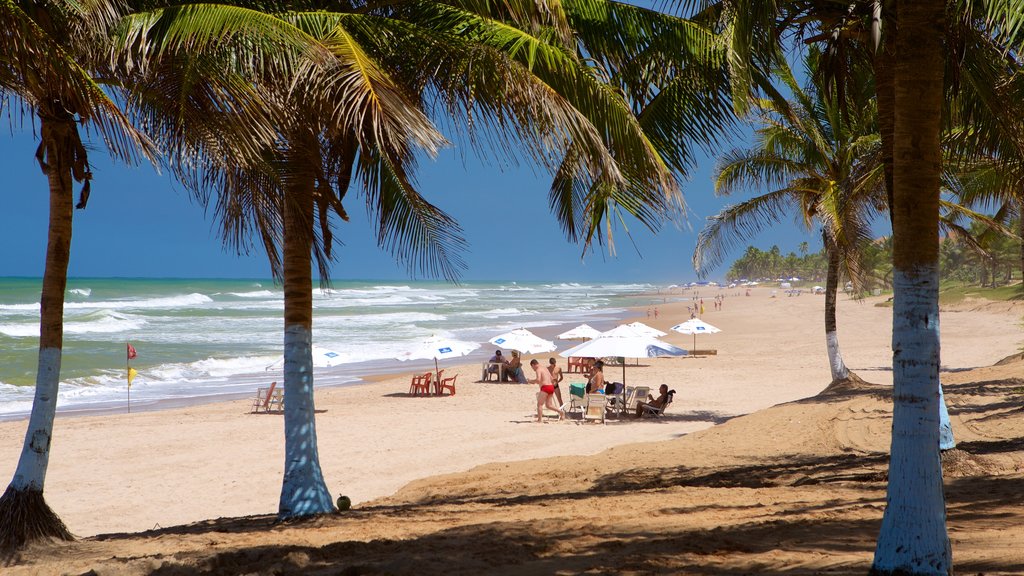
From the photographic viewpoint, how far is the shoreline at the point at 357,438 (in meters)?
9.02

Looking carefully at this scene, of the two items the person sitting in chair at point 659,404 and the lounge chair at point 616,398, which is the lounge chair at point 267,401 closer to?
the lounge chair at point 616,398

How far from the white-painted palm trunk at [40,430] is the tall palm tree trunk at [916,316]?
532 centimetres

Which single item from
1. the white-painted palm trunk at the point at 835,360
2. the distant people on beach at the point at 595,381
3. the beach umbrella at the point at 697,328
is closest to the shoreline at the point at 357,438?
the beach umbrella at the point at 697,328

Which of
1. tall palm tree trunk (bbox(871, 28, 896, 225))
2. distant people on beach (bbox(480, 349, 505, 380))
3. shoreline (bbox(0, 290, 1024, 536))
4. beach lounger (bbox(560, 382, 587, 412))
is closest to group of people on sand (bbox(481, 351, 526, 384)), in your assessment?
distant people on beach (bbox(480, 349, 505, 380))

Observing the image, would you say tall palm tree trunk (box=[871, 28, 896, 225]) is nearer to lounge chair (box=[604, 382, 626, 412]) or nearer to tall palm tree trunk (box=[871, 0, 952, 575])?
tall palm tree trunk (box=[871, 0, 952, 575])

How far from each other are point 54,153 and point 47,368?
1501mm

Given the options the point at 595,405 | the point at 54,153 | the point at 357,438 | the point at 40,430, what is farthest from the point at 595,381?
the point at 54,153

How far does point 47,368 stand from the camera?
573 centimetres

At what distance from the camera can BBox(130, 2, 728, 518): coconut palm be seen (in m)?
4.61

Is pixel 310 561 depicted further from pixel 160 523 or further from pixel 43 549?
pixel 160 523

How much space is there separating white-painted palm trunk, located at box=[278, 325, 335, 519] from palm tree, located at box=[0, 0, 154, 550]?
5.06ft

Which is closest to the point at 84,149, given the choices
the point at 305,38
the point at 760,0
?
the point at 305,38

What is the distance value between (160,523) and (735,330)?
30597 millimetres

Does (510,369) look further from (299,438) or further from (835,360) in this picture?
(299,438)
